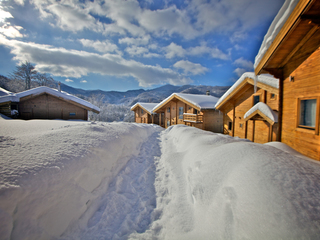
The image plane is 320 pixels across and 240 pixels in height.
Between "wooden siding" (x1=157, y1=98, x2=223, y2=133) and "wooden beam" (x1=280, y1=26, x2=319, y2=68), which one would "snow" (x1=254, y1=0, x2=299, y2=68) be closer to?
"wooden beam" (x1=280, y1=26, x2=319, y2=68)

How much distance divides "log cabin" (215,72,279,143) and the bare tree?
3749 cm

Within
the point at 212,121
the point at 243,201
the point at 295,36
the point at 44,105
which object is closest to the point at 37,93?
the point at 44,105

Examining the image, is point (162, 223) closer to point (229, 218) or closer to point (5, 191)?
point (229, 218)

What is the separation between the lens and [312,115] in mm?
3979

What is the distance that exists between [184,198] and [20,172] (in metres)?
3.36

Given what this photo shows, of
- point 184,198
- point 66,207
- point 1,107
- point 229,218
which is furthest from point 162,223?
point 1,107

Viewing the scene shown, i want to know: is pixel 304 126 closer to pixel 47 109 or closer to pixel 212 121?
pixel 212 121

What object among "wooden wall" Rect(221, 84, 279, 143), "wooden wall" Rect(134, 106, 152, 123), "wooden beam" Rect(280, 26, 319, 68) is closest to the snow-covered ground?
"wooden beam" Rect(280, 26, 319, 68)

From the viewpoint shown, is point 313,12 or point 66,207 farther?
point 313,12

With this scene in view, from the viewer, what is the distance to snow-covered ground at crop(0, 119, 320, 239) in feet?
5.76

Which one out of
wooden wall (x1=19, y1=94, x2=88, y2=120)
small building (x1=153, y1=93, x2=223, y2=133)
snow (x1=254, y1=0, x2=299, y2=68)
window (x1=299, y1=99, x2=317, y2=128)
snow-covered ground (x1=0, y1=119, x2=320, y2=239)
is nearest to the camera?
snow-covered ground (x1=0, y1=119, x2=320, y2=239)

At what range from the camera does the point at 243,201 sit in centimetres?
200

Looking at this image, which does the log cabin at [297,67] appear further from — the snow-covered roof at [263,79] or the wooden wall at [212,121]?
the wooden wall at [212,121]

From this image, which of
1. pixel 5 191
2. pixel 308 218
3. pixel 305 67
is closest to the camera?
pixel 308 218
